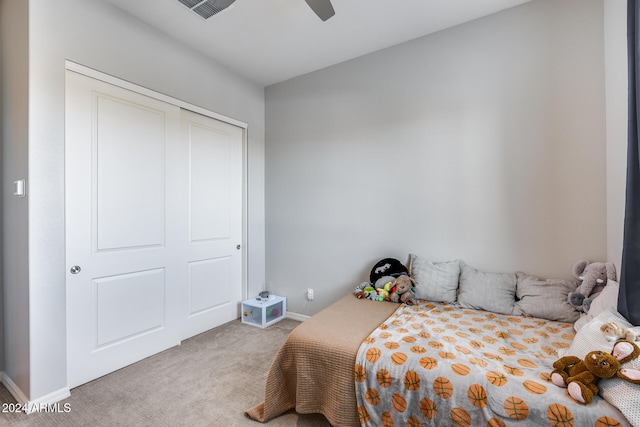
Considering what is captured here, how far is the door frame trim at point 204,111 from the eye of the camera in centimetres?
203

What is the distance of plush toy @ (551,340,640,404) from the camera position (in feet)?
3.44

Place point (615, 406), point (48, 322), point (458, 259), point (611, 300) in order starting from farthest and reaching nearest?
point (458, 259)
point (48, 322)
point (611, 300)
point (615, 406)

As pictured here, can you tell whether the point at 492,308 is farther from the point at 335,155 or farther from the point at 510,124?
the point at 335,155

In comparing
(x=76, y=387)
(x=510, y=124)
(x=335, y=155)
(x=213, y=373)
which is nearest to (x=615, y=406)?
(x=510, y=124)

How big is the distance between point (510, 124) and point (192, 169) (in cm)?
275

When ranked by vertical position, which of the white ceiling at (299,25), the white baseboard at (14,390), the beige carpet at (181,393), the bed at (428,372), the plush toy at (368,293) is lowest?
the beige carpet at (181,393)

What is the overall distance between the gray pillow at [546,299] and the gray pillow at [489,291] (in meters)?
0.06

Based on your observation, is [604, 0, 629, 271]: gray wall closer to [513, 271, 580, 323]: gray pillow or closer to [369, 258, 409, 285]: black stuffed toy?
[513, 271, 580, 323]: gray pillow

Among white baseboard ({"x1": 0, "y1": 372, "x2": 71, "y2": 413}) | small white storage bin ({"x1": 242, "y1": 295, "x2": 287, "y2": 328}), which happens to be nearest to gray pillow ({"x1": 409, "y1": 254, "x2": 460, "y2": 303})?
small white storage bin ({"x1": 242, "y1": 295, "x2": 287, "y2": 328})

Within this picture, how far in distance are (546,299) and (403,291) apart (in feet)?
3.02

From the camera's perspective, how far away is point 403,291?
7.42 feet

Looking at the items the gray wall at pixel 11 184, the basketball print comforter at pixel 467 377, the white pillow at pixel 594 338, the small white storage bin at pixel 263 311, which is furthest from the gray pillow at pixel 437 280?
the gray wall at pixel 11 184

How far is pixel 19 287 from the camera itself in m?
1.86

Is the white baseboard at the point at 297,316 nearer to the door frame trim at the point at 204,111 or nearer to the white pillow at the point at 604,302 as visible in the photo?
the door frame trim at the point at 204,111
